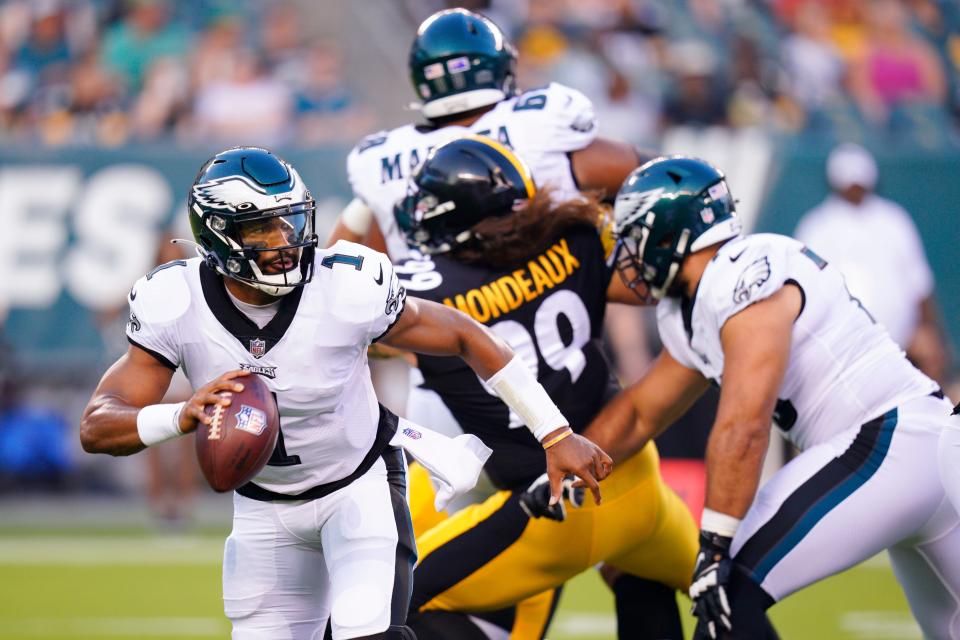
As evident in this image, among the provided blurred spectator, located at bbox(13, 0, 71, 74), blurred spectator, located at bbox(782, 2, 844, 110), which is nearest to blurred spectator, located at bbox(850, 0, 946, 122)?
blurred spectator, located at bbox(782, 2, 844, 110)

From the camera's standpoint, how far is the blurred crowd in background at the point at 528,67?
35.6 ft

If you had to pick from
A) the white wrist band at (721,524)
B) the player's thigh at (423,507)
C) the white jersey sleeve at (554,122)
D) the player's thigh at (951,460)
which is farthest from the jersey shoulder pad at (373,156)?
the player's thigh at (951,460)

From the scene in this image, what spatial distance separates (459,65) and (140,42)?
743 centimetres

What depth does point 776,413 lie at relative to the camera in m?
4.11

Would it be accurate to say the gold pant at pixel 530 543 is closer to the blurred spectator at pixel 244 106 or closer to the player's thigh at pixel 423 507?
the player's thigh at pixel 423 507

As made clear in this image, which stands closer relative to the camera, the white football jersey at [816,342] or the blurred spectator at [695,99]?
the white football jersey at [816,342]

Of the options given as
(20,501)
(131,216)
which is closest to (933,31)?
(131,216)

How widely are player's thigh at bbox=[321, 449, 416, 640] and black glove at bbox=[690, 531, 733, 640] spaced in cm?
78

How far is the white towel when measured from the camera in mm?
3830

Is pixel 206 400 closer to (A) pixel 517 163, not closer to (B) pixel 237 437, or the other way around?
(B) pixel 237 437

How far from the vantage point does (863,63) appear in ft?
40.1

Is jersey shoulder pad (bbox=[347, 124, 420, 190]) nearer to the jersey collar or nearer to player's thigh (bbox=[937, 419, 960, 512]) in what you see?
the jersey collar

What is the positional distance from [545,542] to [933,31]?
10094 millimetres

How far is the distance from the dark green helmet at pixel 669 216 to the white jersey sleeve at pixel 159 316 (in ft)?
4.37
